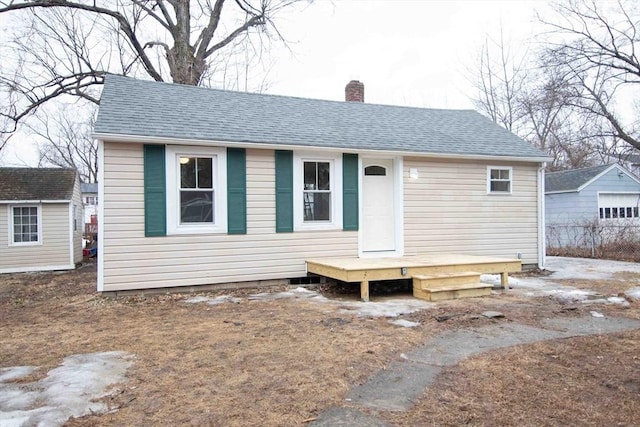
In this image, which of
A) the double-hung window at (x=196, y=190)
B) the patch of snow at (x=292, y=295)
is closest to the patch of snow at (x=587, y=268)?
the patch of snow at (x=292, y=295)

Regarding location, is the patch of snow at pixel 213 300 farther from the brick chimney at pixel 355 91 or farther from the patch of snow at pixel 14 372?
the brick chimney at pixel 355 91

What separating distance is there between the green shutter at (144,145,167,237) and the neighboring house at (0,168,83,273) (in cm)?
877

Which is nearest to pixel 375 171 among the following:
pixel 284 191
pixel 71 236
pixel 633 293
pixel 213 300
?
pixel 284 191

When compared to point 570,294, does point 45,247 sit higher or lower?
higher

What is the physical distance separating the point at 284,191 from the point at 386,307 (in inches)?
124

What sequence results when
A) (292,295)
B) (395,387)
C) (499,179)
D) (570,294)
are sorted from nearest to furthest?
(395,387) < (570,294) < (292,295) < (499,179)

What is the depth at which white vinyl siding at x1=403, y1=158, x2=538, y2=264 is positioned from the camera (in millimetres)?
9641

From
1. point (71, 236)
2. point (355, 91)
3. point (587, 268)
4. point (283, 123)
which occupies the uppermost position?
point (355, 91)

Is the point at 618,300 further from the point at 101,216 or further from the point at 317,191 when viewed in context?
the point at 101,216

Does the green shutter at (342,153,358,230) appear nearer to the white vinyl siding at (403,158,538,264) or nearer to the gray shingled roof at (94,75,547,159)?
the gray shingled roof at (94,75,547,159)

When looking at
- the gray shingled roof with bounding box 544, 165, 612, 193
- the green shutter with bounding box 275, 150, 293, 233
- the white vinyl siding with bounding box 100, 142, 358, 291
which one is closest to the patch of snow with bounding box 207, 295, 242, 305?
the white vinyl siding with bounding box 100, 142, 358, 291

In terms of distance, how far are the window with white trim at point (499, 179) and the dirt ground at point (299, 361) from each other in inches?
146

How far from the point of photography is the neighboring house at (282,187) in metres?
7.58

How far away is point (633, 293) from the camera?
7.49 meters
